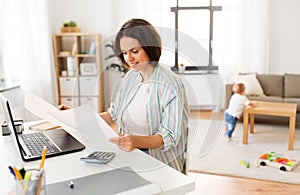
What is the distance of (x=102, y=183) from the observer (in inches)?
39.0

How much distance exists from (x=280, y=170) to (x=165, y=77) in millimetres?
2090

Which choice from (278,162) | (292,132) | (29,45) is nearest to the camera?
(278,162)

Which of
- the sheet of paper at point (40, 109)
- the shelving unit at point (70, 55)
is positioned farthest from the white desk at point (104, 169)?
the shelving unit at point (70, 55)

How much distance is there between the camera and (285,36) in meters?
5.07

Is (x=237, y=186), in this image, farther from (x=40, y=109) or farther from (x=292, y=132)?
(x=40, y=109)

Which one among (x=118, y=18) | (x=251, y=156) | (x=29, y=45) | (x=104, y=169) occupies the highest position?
(x=118, y=18)

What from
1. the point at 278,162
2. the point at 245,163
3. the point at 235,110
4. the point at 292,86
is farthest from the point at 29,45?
the point at 292,86

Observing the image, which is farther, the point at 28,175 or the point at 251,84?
the point at 251,84

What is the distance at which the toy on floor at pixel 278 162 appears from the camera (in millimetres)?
2850

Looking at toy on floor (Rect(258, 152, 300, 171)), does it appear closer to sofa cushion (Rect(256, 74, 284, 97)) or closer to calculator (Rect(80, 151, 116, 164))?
sofa cushion (Rect(256, 74, 284, 97))

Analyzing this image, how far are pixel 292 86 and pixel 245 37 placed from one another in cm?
107

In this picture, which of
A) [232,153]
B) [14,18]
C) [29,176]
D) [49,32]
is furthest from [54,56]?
[29,176]

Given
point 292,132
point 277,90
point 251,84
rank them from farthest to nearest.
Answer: point 277,90 < point 251,84 < point 292,132

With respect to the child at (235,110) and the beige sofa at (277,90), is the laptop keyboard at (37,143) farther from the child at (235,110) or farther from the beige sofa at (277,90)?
the beige sofa at (277,90)
